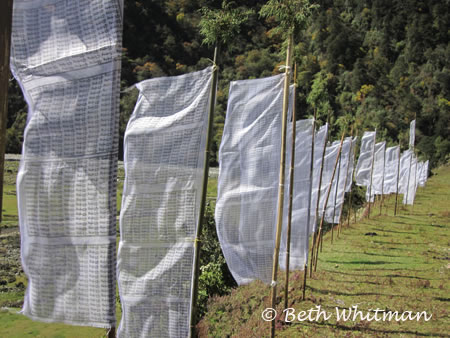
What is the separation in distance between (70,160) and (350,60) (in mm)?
66221

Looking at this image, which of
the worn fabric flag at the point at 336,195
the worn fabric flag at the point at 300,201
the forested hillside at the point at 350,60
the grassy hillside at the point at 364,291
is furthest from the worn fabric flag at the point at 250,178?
the forested hillside at the point at 350,60

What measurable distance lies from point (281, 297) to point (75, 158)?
581cm

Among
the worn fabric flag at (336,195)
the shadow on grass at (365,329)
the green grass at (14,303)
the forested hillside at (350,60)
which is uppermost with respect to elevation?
the forested hillside at (350,60)

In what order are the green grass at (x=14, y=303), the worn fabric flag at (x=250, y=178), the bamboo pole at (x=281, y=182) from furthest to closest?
the green grass at (x=14, y=303) → the worn fabric flag at (x=250, y=178) → the bamboo pole at (x=281, y=182)

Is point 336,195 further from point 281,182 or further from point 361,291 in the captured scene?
point 281,182

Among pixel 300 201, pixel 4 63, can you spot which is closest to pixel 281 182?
pixel 300 201

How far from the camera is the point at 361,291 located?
7.48 m

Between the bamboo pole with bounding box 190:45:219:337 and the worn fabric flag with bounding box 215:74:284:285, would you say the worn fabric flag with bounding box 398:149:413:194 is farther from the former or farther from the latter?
the bamboo pole with bounding box 190:45:219:337

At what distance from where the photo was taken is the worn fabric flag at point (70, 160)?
8.28ft

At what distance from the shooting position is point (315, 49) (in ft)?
229

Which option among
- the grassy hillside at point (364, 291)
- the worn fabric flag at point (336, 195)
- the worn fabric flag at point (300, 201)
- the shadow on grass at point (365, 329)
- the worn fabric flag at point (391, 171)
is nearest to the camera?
the shadow on grass at point (365, 329)

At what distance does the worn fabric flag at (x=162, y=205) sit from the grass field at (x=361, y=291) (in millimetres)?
2773

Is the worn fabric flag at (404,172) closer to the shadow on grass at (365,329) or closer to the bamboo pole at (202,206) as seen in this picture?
the shadow on grass at (365,329)

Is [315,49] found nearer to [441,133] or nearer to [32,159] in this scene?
[441,133]
